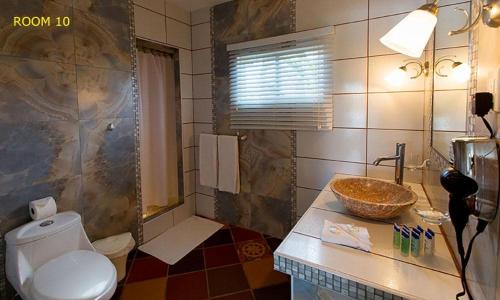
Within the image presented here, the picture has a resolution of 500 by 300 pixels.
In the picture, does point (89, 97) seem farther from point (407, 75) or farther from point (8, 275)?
point (407, 75)

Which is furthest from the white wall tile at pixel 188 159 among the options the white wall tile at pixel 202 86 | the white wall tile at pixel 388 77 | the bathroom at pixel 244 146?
the white wall tile at pixel 388 77

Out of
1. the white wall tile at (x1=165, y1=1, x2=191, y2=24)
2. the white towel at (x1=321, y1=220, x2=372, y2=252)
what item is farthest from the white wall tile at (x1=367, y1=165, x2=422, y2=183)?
the white wall tile at (x1=165, y1=1, x2=191, y2=24)

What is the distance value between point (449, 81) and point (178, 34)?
236cm

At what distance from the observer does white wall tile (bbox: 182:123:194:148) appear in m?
2.73

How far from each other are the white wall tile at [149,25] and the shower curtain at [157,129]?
24cm

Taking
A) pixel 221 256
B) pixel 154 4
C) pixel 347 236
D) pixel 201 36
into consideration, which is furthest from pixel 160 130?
pixel 347 236

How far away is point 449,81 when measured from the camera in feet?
3.71

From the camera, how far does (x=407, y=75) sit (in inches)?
68.8

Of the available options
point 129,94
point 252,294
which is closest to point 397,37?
point 252,294

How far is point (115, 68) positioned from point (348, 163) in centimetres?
203

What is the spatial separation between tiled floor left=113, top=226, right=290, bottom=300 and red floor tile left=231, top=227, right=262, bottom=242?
53 millimetres

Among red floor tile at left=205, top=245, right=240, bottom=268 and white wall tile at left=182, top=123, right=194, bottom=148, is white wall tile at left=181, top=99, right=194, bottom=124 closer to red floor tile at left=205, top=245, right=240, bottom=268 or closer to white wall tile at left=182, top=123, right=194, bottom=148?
white wall tile at left=182, top=123, right=194, bottom=148

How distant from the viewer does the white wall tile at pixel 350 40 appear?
6.11 feet

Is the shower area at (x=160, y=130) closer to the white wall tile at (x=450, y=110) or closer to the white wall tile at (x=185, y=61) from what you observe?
the white wall tile at (x=185, y=61)
